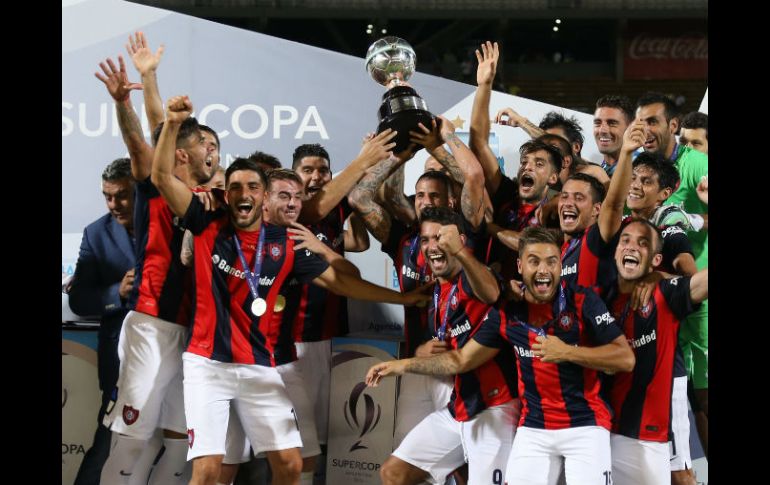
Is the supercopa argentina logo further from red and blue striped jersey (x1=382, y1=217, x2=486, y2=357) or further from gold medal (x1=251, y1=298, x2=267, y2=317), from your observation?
gold medal (x1=251, y1=298, x2=267, y2=317)

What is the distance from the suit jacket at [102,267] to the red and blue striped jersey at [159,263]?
1.79ft

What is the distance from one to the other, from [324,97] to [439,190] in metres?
1.15

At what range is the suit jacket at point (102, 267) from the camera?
5.51 metres

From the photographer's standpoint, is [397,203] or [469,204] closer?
[469,204]

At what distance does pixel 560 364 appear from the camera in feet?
14.4

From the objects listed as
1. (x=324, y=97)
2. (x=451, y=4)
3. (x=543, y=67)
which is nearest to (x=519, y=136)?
(x=324, y=97)

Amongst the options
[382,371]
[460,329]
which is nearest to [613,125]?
[460,329]

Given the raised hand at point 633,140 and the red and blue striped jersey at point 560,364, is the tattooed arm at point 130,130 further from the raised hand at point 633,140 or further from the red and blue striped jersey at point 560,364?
the raised hand at point 633,140

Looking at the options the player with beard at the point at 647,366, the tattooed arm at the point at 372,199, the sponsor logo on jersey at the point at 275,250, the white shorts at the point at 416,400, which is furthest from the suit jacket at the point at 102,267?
the player with beard at the point at 647,366

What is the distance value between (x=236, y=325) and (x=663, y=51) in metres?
10.4

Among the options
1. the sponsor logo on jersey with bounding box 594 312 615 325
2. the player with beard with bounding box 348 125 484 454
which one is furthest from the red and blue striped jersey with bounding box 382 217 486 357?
the sponsor logo on jersey with bounding box 594 312 615 325

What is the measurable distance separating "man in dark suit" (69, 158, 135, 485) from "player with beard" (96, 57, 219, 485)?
0.43 m

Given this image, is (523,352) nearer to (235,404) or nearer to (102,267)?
(235,404)

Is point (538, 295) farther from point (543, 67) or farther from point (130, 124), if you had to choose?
point (543, 67)
